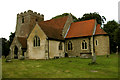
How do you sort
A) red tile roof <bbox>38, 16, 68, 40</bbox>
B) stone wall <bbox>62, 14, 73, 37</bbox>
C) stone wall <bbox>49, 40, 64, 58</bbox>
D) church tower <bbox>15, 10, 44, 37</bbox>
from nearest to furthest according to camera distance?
1. stone wall <bbox>49, 40, 64, 58</bbox>
2. red tile roof <bbox>38, 16, 68, 40</bbox>
3. stone wall <bbox>62, 14, 73, 37</bbox>
4. church tower <bbox>15, 10, 44, 37</bbox>

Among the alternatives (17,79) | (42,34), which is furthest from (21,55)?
(17,79)

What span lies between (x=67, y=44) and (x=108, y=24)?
62.8 feet

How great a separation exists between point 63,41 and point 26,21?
16.1 meters

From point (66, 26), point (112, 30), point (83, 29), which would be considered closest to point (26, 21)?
point (66, 26)

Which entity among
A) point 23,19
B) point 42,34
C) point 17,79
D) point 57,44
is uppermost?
point 23,19

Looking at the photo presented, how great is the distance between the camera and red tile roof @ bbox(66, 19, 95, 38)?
96.2 ft

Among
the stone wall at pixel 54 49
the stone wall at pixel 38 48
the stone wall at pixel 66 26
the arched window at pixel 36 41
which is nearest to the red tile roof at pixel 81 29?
the stone wall at pixel 66 26

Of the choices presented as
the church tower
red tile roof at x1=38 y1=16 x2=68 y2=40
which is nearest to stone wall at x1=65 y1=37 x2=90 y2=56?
red tile roof at x1=38 y1=16 x2=68 y2=40

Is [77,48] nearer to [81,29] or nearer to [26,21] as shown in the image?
[81,29]

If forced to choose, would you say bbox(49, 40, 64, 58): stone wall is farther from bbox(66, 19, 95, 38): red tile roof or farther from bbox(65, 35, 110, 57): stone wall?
bbox(66, 19, 95, 38): red tile roof

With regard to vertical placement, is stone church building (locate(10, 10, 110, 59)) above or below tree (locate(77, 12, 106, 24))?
below

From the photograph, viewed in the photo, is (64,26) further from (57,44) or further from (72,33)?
(57,44)

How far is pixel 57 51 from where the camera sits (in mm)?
28375

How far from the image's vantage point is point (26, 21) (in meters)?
40.2
